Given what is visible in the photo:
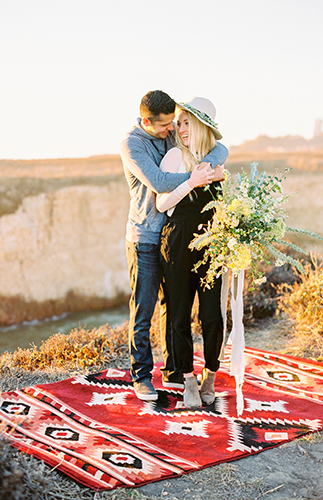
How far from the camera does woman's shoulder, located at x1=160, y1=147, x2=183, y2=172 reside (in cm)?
349

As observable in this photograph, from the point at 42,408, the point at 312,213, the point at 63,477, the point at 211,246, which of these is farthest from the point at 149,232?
the point at 312,213

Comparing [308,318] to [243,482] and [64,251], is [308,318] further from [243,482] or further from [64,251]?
[64,251]

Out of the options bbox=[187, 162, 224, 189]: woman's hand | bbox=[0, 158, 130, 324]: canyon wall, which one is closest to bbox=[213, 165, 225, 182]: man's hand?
bbox=[187, 162, 224, 189]: woman's hand

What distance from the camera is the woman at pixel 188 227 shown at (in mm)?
3469

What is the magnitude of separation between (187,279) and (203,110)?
1234 mm

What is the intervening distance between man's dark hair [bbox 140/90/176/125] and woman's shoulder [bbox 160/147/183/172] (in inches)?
10.5

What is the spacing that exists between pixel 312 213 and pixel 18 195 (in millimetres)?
6699

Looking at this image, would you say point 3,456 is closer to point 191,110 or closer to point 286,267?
point 191,110

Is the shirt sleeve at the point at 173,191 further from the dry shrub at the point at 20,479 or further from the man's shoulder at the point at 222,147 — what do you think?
the dry shrub at the point at 20,479

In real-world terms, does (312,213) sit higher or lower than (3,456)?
higher

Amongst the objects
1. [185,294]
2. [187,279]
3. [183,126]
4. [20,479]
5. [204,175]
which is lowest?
[20,479]

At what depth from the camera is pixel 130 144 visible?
3627 millimetres

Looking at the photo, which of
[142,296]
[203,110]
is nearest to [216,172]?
[203,110]

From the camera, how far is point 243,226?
10.8 feet
